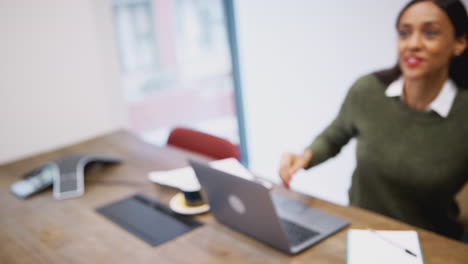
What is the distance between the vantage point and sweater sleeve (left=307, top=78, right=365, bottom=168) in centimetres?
181

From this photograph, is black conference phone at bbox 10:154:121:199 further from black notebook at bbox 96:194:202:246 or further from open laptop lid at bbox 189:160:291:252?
open laptop lid at bbox 189:160:291:252

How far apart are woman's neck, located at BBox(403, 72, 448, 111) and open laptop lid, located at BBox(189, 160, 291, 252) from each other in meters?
0.77

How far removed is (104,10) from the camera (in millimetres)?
2666

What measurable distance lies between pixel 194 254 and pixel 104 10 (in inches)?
71.8

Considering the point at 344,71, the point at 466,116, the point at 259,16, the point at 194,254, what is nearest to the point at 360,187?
the point at 466,116

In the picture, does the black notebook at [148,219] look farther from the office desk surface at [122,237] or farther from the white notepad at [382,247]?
the white notepad at [382,247]

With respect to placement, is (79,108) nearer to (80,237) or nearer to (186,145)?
(186,145)

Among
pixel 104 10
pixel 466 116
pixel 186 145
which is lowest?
pixel 186 145

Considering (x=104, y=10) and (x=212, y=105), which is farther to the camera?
(x=212, y=105)

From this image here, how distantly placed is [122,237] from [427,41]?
1183mm

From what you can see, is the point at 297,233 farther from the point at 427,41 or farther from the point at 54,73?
the point at 54,73

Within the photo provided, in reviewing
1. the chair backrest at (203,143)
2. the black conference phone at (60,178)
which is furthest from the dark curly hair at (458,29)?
the black conference phone at (60,178)

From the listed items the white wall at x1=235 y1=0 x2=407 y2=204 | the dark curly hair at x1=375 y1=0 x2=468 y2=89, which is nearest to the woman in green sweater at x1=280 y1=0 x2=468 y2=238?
the dark curly hair at x1=375 y1=0 x2=468 y2=89

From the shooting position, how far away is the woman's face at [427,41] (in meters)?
1.53
